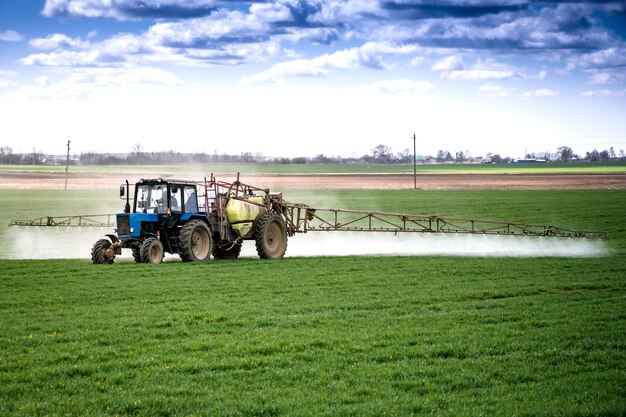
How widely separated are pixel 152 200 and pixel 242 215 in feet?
11.7

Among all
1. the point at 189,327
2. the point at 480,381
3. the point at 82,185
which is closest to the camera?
the point at 480,381

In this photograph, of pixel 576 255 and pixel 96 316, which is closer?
pixel 96 316

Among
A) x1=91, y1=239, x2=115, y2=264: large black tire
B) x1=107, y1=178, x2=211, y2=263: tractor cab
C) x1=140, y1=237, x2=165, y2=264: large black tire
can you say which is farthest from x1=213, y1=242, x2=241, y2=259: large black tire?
x1=91, y1=239, x2=115, y2=264: large black tire

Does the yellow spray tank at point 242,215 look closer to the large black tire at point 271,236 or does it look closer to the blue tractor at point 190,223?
the blue tractor at point 190,223

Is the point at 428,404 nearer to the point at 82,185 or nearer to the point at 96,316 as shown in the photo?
the point at 96,316

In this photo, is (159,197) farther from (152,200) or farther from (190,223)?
(190,223)

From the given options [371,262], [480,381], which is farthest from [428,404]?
[371,262]

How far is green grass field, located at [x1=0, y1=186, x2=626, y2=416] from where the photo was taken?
11914 millimetres

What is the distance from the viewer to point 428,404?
11.7 m

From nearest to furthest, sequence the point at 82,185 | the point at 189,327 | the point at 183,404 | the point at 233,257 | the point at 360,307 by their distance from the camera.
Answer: the point at 183,404 → the point at 189,327 → the point at 360,307 → the point at 233,257 → the point at 82,185

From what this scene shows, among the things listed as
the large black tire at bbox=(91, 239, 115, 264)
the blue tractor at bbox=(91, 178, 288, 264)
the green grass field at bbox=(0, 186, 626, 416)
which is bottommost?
the green grass field at bbox=(0, 186, 626, 416)

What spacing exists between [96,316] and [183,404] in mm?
6956

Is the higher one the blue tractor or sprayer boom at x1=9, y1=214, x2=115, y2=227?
the blue tractor

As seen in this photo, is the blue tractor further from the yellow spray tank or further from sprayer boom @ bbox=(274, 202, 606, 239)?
sprayer boom @ bbox=(274, 202, 606, 239)
